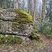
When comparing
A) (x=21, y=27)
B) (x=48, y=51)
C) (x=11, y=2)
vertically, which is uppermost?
(x=11, y=2)

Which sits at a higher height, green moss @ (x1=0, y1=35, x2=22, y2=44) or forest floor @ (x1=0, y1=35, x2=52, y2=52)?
green moss @ (x1=0, y1=35, x2=22, y2=44)

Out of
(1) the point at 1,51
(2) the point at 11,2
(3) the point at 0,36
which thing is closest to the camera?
(1) the point at 1,51

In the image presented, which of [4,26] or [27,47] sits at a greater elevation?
[4,26]

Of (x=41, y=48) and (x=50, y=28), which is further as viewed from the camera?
(x=50, y=28)

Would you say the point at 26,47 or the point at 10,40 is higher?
the point at 10,40

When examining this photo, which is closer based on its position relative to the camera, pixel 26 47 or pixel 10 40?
pixel 26 47

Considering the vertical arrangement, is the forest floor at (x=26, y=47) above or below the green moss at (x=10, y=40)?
below

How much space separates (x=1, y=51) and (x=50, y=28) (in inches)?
183

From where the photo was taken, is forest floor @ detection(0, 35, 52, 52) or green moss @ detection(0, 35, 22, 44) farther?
green moss @ detection(0, 35, 22, 44)

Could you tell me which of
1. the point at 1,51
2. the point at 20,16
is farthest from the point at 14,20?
the point at 1,51

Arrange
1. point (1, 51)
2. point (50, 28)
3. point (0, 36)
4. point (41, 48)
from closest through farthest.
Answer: point (1, 51) → point (41, 48) → point (0, 36) → point (50, 28)

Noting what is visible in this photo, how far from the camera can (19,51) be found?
673 cm

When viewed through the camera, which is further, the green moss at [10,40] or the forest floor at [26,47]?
the green moss at [10,40]

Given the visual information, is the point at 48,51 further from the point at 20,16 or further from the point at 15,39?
the point at 20,16
